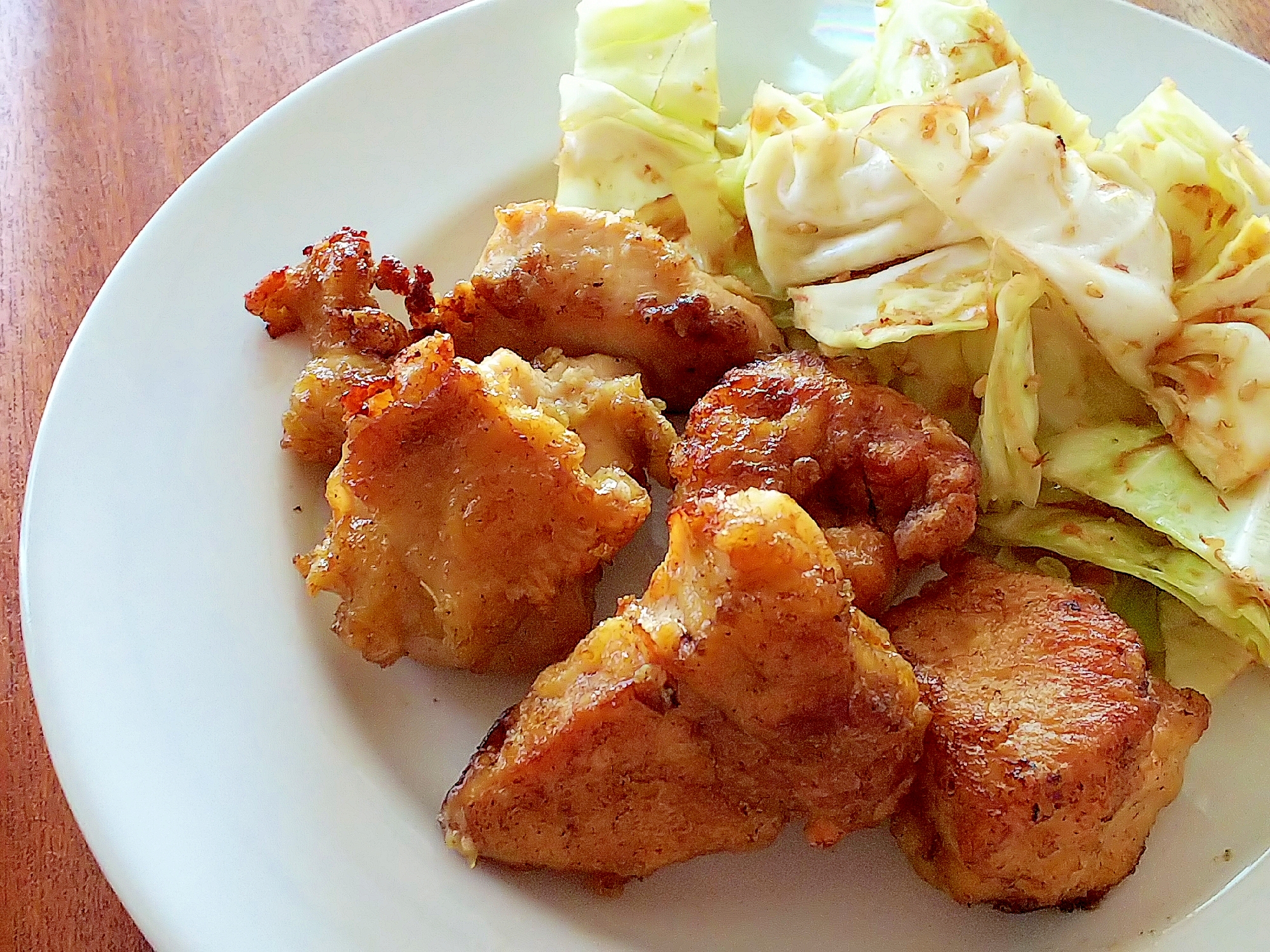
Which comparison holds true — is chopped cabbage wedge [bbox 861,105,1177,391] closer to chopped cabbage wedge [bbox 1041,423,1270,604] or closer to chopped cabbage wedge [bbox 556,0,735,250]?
chopped cabbage wedge [bbox 1041,423,1270,604]

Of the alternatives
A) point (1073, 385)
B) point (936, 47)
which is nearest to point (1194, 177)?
point (1073, 385)

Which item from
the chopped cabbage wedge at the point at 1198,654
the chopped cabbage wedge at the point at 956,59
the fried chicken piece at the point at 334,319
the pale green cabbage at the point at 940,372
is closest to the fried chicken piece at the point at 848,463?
the pale green cabbage at the point at 940,372

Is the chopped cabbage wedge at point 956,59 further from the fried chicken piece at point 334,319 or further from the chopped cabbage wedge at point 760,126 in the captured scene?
the fried chicken piece at point 334,319

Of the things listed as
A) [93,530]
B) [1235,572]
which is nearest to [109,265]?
[93,530]

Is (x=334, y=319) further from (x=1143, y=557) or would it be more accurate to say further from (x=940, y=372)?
(x=1143, y=557)

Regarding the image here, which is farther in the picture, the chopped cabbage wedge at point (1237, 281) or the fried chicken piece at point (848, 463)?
the chopped cabbage wedge at point (1237, 281)

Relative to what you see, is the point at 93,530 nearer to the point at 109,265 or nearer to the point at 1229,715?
the point at 109,265
